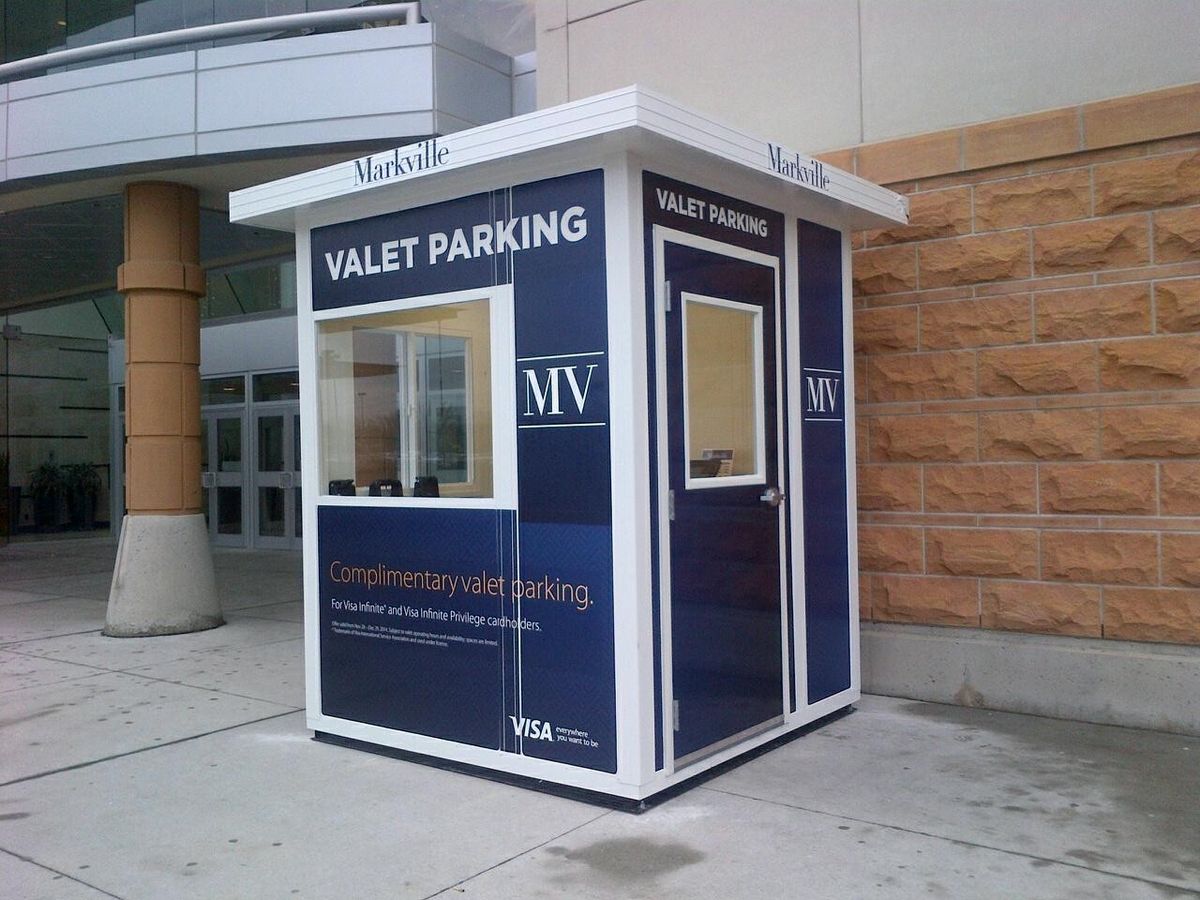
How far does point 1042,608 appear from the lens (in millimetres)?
6332

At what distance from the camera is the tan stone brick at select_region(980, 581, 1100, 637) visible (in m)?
6.18

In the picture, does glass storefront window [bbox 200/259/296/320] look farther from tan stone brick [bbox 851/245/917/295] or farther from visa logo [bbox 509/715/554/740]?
visa logo [bbox 509/715/554/740]

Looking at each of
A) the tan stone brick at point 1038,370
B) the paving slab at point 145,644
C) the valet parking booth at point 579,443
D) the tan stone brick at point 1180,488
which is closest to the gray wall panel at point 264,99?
the valet parking booth at point 579,443

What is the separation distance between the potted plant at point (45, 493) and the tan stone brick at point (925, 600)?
18.1 meters

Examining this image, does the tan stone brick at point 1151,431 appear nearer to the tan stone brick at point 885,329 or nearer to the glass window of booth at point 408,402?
the tan stone brick at point 885,329

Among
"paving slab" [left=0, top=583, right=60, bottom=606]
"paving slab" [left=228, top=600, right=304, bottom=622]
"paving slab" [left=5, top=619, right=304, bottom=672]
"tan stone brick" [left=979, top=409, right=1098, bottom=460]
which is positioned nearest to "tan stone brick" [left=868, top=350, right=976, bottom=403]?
"tan stone brick" [left=979, top=409, right=1098, bottom=460]

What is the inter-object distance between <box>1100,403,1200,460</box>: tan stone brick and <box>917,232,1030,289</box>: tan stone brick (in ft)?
3.34

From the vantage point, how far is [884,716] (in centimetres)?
641

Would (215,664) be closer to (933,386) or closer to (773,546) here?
(773,546)

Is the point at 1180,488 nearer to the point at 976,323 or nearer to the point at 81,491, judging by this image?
the point at 976,323

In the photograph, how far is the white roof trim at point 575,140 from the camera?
15.2 ft

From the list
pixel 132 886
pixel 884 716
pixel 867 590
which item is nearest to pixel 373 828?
pixel 132 886

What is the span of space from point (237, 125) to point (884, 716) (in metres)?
6.87

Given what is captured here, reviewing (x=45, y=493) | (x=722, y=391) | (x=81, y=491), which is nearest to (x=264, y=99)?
(x=722, y=391)
